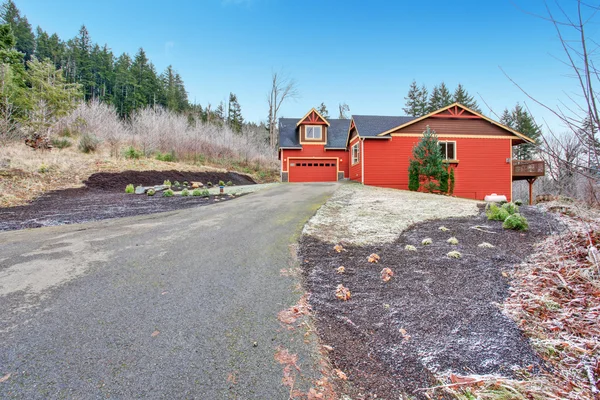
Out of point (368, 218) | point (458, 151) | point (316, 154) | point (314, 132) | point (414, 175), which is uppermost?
point (314, 132)

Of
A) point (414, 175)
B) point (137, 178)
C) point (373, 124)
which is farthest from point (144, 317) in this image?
point (373, 124)

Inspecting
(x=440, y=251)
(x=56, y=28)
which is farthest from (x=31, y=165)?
(x=56, y=28)

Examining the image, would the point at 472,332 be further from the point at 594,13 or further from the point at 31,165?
the point at 31,165

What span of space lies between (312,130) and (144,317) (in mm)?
20224

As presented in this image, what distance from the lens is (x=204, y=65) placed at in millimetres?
25109

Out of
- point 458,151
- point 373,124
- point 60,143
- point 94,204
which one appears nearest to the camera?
point 94,204

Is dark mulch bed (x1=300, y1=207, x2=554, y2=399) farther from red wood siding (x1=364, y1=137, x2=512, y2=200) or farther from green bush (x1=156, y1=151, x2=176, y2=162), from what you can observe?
green bush (x1=156, y1=151, x2=176, y2=162)

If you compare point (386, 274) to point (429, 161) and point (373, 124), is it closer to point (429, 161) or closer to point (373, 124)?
point (429, 161)

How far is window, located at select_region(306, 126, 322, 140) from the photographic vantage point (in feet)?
70.6

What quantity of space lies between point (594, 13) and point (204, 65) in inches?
1088

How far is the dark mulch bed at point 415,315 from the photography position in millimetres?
1926

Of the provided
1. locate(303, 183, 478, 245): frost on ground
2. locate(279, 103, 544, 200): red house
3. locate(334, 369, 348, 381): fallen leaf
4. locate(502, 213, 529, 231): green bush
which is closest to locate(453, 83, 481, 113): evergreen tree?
locate(279, 103, 544, 200): red house

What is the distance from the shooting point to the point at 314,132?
2158cm

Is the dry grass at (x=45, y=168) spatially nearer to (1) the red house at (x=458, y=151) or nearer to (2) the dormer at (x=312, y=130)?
(2) the dormer at (x=312, y=130)
